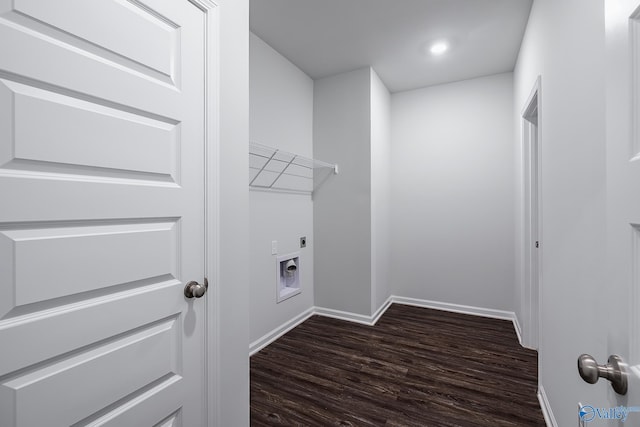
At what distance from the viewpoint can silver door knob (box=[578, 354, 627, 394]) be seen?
20.5 inches

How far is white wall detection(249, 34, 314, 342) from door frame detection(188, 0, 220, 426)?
1199 millimetres

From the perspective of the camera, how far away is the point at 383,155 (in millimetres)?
3354

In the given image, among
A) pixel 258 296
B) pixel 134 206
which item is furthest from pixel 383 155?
pixel 134 206

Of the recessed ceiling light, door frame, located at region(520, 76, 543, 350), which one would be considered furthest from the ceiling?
door frame, located at region(520, 76, 543, 350)

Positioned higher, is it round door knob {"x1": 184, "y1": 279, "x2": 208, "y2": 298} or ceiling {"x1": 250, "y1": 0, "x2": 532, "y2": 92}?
ceiling {"x1": 250, "y1": 0, "x2": 532, "y2": 92}

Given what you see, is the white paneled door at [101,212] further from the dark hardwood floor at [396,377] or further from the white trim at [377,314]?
the white trim at [377,314]

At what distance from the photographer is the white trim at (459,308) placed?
10.2 ft

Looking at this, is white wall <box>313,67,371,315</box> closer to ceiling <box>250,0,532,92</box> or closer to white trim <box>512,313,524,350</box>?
ceiling <box>250,0,532,92</box>

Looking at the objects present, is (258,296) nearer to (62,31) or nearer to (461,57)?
(62,31)

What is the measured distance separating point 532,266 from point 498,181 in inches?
43.9

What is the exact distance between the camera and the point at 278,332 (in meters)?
2.70

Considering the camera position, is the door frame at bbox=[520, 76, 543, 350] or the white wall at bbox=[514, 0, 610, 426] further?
the door frame at bbox=[520, 76, 543, 350]

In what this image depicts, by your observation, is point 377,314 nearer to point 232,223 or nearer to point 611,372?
point 232,223

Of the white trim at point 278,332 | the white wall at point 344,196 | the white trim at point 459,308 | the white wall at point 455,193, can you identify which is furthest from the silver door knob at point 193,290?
the white trim at point 459,308
